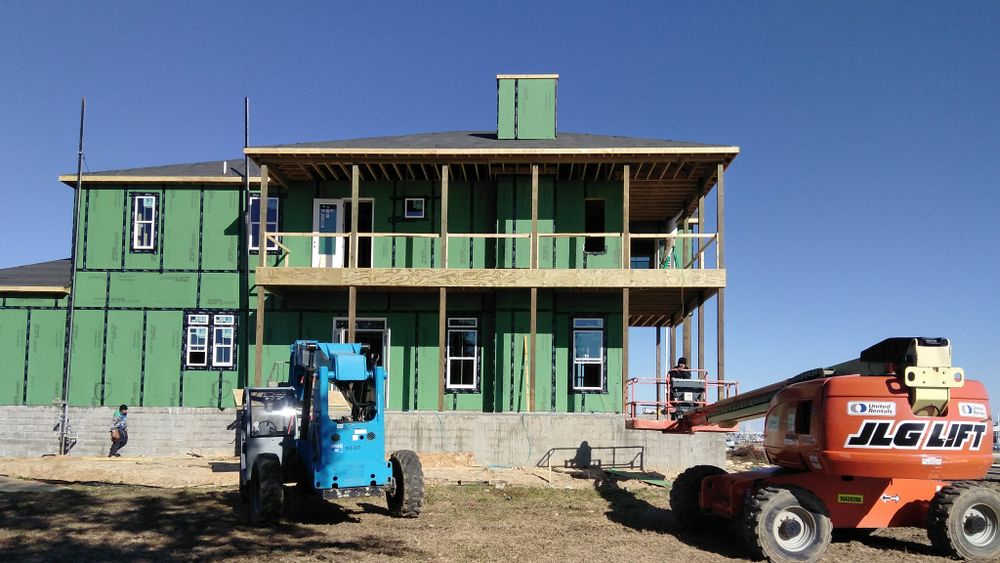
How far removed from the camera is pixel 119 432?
72.8 feet

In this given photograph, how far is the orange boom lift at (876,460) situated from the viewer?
397 inches

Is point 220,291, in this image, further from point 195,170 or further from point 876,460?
point 876,460

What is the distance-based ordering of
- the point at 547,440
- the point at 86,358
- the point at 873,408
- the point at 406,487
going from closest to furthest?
the point at 873,408 → the point at 406,487 → the point at 547,440 → the point at 86,358

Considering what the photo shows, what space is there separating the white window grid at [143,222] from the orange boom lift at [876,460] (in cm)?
1847

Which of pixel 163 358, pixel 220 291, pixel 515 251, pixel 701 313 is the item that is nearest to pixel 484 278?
pixel 515 251

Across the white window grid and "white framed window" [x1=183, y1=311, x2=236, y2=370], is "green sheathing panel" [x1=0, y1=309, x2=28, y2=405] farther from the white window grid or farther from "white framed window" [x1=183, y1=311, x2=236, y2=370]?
"white framed window" [x1=183, y1=311, x2=236, y2=370]

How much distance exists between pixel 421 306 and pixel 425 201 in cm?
299

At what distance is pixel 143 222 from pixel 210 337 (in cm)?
388

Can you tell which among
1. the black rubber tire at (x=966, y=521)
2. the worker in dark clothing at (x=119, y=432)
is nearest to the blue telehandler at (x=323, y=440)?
the black rubber tire at (x=966, y=521)

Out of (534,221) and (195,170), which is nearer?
(534,221)

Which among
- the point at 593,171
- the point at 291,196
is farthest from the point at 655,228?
the point at 291,196

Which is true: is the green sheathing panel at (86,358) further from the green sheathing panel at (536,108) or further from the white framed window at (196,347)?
the green sheathing panel at (536,108)

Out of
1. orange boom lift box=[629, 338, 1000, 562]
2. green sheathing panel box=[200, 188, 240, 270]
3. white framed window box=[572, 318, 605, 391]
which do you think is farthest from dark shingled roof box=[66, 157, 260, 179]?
orange boom lift box=[629, 338, 1000, 562]

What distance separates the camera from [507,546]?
1150 cm
